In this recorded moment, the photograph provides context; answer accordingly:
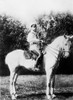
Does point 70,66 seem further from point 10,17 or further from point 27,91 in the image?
point 10,17

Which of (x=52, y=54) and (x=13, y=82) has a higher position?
(x=52, y=54)

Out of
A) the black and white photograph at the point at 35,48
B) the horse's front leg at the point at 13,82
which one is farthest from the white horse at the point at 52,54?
the horse's front leg at the point at 13,82

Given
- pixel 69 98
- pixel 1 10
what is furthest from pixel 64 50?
pixel 1 10

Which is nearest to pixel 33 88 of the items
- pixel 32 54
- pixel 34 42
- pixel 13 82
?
pixel 13 82

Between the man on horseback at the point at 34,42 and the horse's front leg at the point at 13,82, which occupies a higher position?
the man on horseback at the point at 34,42

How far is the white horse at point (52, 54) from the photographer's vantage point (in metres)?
3.46

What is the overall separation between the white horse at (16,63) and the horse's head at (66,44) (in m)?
0.25

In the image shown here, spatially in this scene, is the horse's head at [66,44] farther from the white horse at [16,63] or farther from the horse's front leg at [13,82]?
the horse's front leg at [13,82]

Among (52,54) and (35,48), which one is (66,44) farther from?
(35,48)

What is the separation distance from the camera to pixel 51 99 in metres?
3.44

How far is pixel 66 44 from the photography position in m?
3.46

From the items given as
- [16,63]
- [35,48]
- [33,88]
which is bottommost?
[33,88]

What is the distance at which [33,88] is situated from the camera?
11.5 feet

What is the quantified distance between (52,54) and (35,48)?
160 mm
